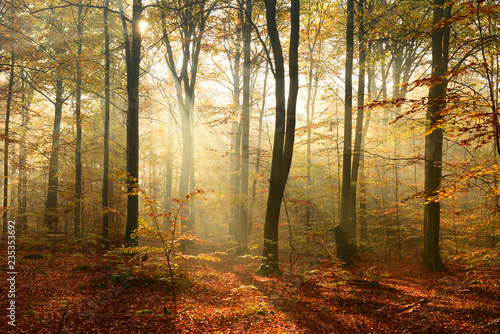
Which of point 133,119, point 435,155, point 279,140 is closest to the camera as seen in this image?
point 279,140

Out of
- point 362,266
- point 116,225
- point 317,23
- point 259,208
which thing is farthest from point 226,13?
point 362,266

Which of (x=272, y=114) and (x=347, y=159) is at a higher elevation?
(x=272, y=114)

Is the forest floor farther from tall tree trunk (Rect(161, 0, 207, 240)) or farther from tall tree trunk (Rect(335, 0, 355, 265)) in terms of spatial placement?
tall tree trunk (Rect(161, 0, 207, 240))

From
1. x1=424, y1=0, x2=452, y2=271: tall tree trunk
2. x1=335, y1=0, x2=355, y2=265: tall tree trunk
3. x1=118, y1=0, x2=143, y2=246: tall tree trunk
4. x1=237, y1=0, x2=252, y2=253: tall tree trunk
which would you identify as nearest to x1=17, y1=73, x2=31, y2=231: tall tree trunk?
x1=118, y1=0, x2=143, y2=246: tall tree trunk

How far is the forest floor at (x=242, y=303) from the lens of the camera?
14.1ft

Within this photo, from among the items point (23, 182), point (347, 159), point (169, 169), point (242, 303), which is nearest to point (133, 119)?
point (242, 303)

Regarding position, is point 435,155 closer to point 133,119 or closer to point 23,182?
point 133,119

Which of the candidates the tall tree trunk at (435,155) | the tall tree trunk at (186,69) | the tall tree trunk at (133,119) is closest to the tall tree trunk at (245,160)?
the tall tree trunk at (186,69)

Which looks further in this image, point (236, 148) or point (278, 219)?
point (236, 148)

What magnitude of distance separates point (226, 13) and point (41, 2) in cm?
807

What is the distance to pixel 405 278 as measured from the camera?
744 centimetres

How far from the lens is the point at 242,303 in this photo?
542 centimetres

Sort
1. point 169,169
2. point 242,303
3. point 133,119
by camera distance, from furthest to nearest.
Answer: point 169,169 < point 133,119 < point 242,303

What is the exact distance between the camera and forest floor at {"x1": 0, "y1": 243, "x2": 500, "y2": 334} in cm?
429
